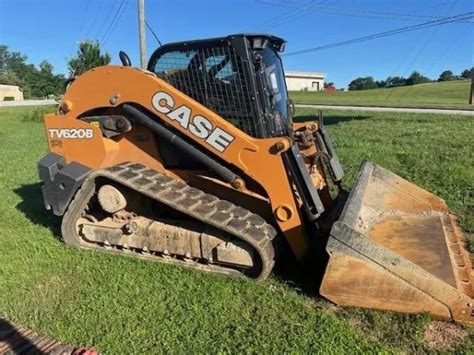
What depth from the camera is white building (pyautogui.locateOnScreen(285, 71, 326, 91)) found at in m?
91.0

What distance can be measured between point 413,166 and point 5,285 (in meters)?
6.22

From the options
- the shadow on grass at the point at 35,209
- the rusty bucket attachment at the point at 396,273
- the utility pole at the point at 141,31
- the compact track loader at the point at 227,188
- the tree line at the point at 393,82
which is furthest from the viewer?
the tree line at the point at 393,82

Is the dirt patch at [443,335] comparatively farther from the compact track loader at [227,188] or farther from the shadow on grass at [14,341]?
Result: the shadow on grass at [14,341]

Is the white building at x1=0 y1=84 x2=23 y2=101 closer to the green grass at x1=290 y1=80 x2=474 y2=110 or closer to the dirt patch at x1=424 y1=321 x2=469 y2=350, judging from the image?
the green grass at x1=290 y1=80 x2=474 y2=110

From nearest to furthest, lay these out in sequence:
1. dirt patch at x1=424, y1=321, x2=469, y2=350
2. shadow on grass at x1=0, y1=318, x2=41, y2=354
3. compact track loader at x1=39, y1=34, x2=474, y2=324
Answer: shadow on grass at x1=0, y1=318, x2=41, y2=354 → dirt patch at x1=424, y1=321, x2=469, y2=350 → compact track loader at x1=39, y1=34, x2=474, y2=324

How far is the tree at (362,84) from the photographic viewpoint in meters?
72.5

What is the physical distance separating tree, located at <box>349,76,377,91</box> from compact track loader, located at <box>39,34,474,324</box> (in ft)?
231

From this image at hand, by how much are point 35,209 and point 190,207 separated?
3135 millimetres

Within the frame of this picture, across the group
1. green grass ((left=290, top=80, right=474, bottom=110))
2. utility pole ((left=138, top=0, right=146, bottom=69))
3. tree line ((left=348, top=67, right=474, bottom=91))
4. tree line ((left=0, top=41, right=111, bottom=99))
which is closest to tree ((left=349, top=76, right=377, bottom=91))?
tree line ((left=348, top=67, right=474, bottom=91))

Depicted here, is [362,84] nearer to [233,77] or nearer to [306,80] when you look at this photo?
Answer: [306,80]

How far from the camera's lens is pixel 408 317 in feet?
11.0

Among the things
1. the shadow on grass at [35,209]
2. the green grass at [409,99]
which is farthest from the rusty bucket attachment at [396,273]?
the green grass at [409,99]

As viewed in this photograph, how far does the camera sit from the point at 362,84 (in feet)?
245

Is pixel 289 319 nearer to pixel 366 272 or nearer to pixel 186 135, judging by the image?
pixel 366 272
